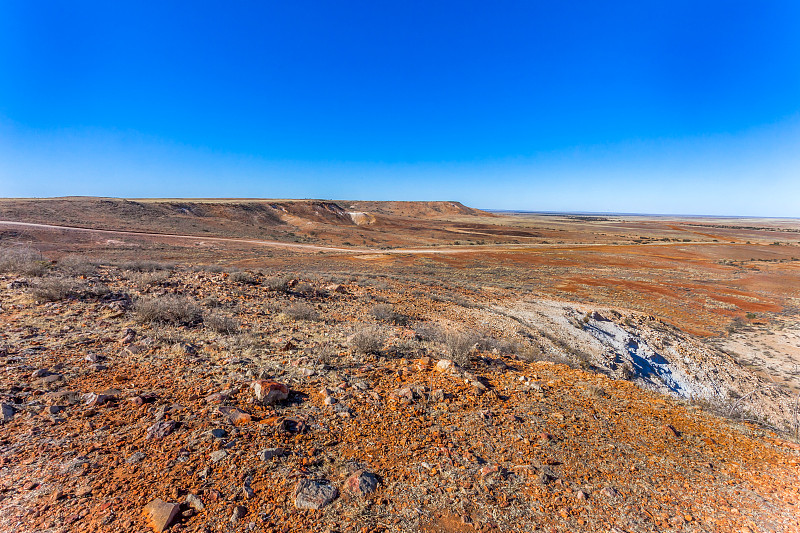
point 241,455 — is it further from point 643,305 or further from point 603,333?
point 643,305

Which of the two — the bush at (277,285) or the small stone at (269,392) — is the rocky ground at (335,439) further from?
the bush at (277,285)

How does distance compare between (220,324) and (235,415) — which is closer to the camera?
(235,415)

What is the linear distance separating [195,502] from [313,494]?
3.10ft

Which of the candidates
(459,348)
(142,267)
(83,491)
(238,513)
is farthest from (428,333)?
(142,267)

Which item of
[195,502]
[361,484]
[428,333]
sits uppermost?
[195,502]

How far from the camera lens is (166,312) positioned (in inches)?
278

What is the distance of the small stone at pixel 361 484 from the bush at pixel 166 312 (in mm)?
5509

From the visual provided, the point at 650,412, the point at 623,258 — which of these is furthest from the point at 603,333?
the point at 623,258

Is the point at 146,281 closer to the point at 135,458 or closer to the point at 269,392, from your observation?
the point at 269,392

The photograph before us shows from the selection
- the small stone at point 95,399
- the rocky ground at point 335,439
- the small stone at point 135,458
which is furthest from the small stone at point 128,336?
the small stone at point 135,458

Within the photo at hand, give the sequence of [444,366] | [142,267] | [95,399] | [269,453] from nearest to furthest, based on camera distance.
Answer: [269,453] → [95,399] → [444,366] → [142,267]

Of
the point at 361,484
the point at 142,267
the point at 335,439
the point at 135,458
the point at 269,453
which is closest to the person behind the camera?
the point at 361,484

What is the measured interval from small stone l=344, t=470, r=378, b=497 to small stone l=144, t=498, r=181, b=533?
53.7 inches

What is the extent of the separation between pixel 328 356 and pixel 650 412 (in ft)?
16.6
